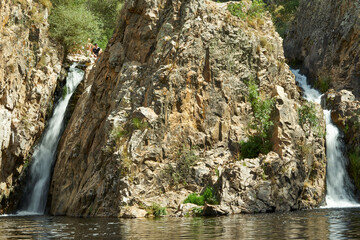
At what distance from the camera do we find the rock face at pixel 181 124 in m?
25.0

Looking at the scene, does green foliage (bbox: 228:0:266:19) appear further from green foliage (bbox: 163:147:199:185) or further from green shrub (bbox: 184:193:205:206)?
green shrub (bbox: 184:193:205:206)

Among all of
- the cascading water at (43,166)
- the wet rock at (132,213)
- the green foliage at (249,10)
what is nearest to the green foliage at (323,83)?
the green foliage at (249,10)

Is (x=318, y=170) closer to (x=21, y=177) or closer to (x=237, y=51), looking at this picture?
(x=237, y=51)

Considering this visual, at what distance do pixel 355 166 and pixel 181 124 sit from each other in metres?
11.2

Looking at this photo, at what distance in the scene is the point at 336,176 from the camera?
30000mm

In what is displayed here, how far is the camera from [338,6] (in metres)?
43.9

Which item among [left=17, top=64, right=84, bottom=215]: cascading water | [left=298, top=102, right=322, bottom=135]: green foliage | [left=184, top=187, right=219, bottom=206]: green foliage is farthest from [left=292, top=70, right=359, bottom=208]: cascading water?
[left=17, top=64, right=84, bottom=215]: cascading water

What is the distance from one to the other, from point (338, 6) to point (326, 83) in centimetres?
796

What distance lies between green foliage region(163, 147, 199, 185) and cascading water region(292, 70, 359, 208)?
7935 mm

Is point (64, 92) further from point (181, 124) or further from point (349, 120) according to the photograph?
point (349, 120)

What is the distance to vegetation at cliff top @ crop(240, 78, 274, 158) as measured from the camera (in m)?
27.4

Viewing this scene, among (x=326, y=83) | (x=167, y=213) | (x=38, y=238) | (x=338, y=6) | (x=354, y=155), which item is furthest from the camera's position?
(x=338, y=6)

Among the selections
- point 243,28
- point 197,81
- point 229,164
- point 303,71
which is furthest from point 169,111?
point 303,71

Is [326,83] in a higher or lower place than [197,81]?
higher
